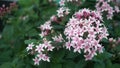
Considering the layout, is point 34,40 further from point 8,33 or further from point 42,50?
point 8,33

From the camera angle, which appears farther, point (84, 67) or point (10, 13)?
point (10, 13)

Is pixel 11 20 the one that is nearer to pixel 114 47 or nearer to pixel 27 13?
pixel 27 13

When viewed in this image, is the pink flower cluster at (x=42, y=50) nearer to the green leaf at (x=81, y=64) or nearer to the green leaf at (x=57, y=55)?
the green leaf at (x=57, y=55)

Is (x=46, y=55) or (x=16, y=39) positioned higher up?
(x=46, y=55)

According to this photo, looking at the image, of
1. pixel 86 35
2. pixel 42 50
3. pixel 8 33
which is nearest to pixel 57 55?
pixel 42 50

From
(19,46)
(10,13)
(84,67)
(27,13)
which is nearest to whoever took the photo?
(84,67)

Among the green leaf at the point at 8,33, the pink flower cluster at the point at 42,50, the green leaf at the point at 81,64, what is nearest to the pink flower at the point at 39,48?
the pink flower cluster at the point at 42,50

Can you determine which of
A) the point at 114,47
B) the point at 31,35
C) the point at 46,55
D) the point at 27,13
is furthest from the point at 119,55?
the point at 27,13

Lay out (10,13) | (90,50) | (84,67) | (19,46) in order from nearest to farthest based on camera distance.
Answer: (90,50) < (84,67) < (19,46) < (10,13)

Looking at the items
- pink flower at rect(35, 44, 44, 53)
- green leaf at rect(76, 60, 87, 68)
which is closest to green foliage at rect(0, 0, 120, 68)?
green leaf at rect(76, 60, 87, 68)
